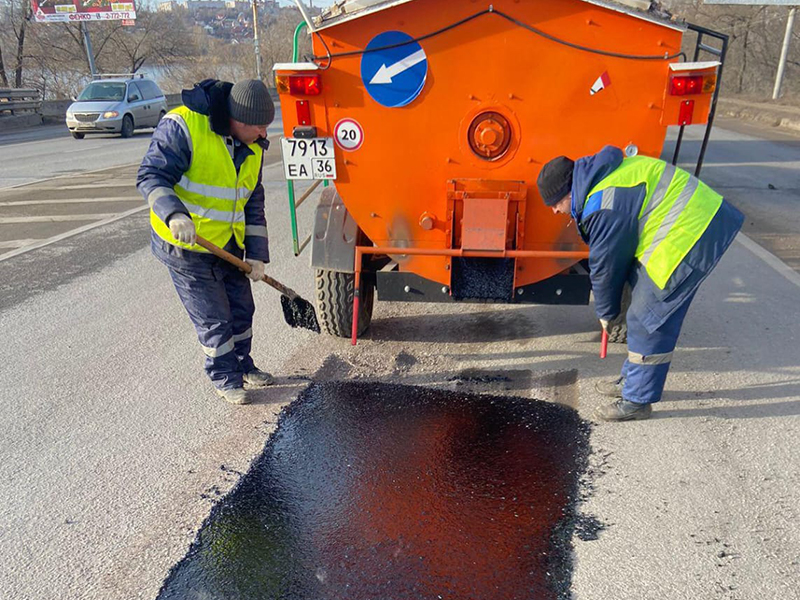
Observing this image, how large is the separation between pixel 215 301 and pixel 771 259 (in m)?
5.37

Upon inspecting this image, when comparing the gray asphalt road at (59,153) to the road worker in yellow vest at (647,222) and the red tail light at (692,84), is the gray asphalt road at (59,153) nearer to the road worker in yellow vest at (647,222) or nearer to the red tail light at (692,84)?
the road worker in yellow vest at (647,222)

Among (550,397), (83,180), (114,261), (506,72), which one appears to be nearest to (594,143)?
(506,72)

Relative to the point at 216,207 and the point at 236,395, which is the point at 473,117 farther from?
the point at 236,395

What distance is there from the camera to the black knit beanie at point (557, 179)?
308 centimetres

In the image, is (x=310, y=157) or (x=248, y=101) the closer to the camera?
(x=248, y=101)

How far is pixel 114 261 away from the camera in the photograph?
21.1 feet

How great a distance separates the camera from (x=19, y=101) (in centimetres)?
2220

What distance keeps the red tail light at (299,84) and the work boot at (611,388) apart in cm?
240

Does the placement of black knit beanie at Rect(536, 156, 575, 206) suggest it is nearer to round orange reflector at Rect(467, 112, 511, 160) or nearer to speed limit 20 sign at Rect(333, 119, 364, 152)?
round orange reflector at Rect(467, 112, 511, 160)

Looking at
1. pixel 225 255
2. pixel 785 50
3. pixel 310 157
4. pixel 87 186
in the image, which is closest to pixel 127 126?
pixel 87 186

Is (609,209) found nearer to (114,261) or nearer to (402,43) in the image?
(402,43)

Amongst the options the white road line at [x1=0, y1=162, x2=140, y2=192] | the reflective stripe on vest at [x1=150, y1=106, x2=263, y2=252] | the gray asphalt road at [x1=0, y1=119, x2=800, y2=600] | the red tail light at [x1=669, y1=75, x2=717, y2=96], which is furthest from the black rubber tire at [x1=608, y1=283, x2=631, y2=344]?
the white road line at [x1=0, y1=162, x2=140, y2=192]

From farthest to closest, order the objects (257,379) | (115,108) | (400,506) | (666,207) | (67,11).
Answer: (67,11)
(115,108)
(257,379)
(666,207)
(400,506)

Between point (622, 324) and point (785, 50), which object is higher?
→ point (785, 50)
